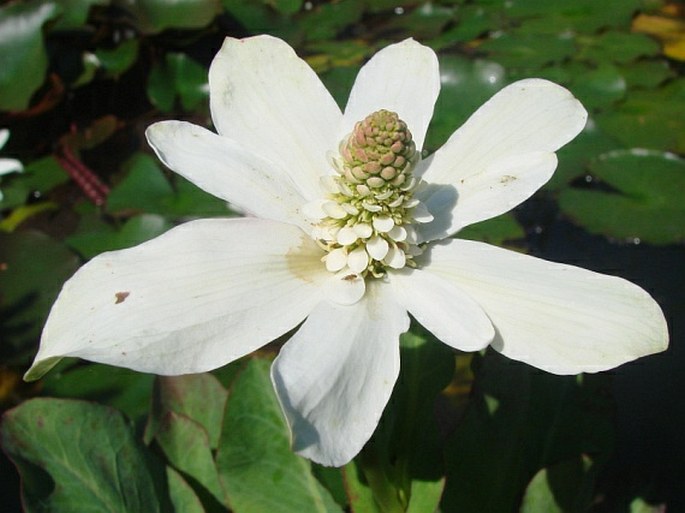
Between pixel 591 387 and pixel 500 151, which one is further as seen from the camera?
pixel 591 387

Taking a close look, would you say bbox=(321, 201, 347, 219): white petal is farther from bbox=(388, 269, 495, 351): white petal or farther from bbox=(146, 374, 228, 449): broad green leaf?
bbox=(146, 374, 228, 449): broad green leaf

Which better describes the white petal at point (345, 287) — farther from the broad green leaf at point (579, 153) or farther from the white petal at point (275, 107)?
the broad green leaf at point (579, 153)

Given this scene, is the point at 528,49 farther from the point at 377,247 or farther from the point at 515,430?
the point at 377,247

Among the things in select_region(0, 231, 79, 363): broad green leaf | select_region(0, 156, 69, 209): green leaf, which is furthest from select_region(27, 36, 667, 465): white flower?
select_region(0, 156, 69, 209): green leaf

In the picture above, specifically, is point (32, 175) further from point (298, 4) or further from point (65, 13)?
point (298, 4)

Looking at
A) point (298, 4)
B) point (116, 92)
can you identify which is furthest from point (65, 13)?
point (298, 4)
